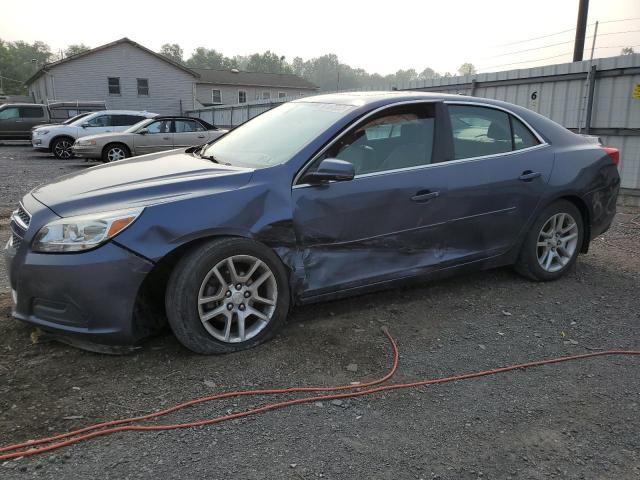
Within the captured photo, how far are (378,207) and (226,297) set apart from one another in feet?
4.09

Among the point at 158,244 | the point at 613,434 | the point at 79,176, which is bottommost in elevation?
the point at 613,434

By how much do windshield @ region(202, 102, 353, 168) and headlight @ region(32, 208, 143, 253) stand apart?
101 cm

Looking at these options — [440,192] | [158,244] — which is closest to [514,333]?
Answer: [440,192]

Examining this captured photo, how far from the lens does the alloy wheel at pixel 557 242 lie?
476 centimetres

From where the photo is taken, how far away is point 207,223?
10.5ft

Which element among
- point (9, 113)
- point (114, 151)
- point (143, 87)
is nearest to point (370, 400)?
point (114, 151)

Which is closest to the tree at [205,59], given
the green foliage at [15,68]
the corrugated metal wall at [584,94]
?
the green foliage at [15,68]

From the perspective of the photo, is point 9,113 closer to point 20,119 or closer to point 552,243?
point 20,119

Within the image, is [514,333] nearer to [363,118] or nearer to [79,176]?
[363,118]

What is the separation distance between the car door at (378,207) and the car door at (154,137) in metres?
12.7

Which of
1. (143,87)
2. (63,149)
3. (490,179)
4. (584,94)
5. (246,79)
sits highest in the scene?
(246,79)

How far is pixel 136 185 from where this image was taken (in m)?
3.35

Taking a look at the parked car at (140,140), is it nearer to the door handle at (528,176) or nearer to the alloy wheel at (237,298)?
the door handle at (528,176)

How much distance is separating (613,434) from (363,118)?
8.13 feet
